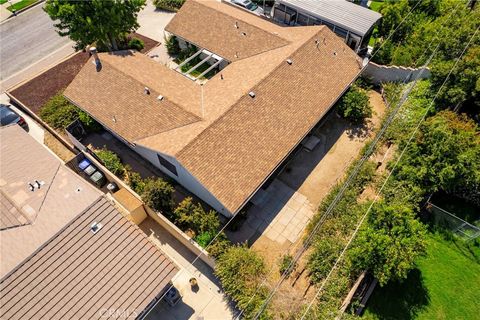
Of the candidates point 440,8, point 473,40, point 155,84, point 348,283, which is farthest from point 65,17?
point 440,8

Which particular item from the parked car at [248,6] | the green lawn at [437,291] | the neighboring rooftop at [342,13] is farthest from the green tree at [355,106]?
the parked car at [248,6]

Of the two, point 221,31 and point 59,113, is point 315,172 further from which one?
point 59,113

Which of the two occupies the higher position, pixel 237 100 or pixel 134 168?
pixel 237 100

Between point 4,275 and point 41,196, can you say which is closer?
point 4,275

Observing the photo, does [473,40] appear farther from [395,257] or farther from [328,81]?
[395,257]

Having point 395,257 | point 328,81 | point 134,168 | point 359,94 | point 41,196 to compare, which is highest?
point 359,94

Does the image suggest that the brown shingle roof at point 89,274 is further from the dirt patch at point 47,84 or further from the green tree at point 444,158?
the green tree at point 444,158
